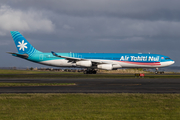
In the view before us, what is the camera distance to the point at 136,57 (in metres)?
52.9

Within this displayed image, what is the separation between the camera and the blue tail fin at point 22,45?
5678cm

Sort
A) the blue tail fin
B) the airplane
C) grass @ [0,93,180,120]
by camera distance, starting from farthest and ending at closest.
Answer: the blue tail fin
the airplane
grass @ [0,93,180,120]

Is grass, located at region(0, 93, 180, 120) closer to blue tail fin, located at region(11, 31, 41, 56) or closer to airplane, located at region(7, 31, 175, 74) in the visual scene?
airplane, located at region(7, 31, 175, 74)

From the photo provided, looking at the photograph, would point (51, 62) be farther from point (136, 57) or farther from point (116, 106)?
point (116, 106)

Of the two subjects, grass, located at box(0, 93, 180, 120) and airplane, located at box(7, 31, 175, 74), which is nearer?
grass, located at box(0, 93, 180, 120)

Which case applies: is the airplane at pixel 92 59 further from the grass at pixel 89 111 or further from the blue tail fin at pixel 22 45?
the grass at pixel 89 111

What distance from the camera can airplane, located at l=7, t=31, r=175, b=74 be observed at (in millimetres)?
52375

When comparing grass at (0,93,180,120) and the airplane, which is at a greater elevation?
the airplane

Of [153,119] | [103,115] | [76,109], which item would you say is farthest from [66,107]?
[153,119]

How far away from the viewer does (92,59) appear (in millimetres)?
54062

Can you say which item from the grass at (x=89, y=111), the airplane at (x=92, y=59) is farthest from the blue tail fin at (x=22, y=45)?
the grass at (x=89, y=111)

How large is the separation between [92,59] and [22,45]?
18.0 meters

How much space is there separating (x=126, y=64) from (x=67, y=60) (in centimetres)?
1414

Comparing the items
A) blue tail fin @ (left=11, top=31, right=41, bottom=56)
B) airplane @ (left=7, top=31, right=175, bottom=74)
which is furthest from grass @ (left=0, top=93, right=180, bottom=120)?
blue tail fin @ (left=11, top=31, right=41, bottom=56)
